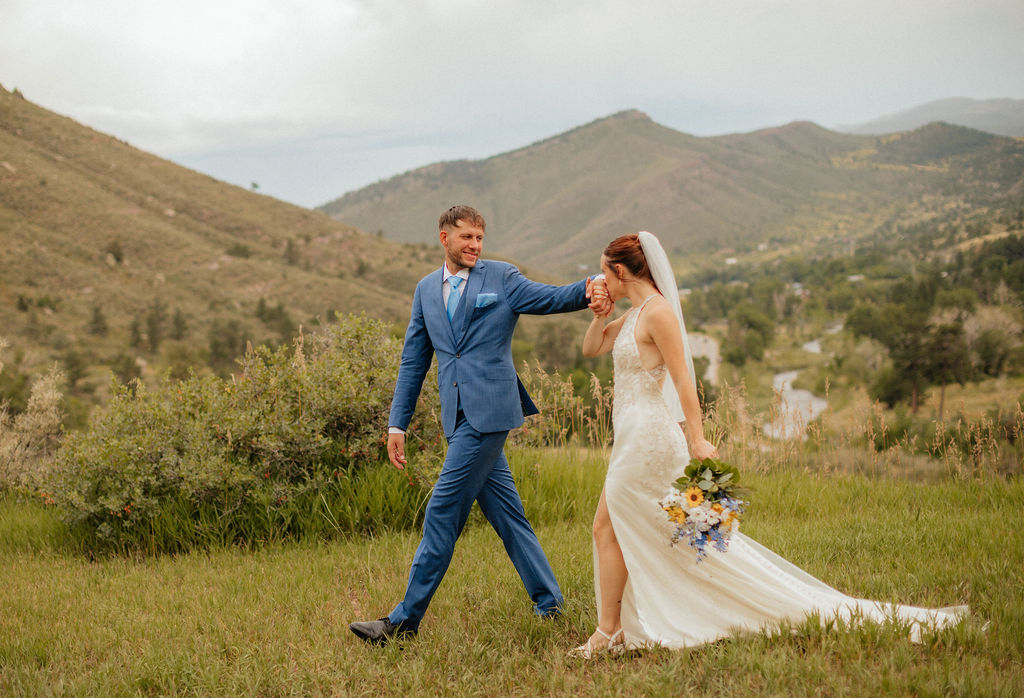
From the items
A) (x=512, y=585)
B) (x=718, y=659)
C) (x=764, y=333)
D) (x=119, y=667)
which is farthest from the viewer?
(x=764, y=333)

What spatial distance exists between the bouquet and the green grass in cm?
56

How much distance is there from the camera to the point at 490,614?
13.3 ft

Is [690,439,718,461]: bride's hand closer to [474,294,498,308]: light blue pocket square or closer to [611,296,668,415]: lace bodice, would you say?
[611,296,668,415]: lace bodice

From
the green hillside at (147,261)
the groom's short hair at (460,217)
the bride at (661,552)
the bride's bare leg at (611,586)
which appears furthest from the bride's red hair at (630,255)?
the green hillside at (147,261)

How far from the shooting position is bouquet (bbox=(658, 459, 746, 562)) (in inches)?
121

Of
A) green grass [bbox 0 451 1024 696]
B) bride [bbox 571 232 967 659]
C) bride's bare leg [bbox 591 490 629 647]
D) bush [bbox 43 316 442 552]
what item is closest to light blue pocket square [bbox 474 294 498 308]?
bride [bbox 571 232 967 659]

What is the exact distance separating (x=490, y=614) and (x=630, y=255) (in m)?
2.23

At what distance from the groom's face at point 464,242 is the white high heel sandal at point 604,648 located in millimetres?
2108

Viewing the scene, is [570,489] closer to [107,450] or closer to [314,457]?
[314,457]

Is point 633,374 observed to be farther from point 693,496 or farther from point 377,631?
point 377,631

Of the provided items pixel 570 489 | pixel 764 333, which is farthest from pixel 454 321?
A: pixel 764 333

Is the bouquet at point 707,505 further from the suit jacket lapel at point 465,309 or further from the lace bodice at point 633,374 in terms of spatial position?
the suit jacket lapel at point 465,309

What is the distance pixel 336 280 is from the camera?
53.5 metres

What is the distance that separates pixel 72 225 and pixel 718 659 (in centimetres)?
5503
